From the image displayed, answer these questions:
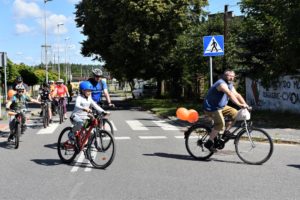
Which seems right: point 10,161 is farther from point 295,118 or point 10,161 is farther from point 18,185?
point 295,118

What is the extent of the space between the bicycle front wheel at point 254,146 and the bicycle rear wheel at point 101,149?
243 centimetres

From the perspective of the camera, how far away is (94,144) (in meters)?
8.90

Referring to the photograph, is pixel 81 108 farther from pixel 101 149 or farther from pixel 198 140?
pixel 198 140

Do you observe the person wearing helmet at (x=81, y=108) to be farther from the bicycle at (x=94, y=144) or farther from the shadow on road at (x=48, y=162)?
the shadow on road at (x=48, y=162)

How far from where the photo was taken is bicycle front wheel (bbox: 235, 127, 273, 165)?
886 cm

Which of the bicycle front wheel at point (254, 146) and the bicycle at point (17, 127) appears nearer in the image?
the bicycle front wheel at point (254, 146)

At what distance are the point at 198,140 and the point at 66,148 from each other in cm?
262

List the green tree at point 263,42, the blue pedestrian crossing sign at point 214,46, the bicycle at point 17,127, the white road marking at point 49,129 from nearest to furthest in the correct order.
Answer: the bicycle at point 17,127 → the blue pedestrian crossing sign at point 214,46 → the white road marking at point 49,129 → the green tree at point 263,42

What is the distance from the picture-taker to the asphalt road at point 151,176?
22.3 ft

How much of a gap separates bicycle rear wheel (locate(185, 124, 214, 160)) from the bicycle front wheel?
607mm

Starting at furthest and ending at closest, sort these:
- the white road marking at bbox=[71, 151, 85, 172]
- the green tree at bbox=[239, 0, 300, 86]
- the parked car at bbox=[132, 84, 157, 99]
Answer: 1. the parked car at bbox=[132, 84, 157, 99]
2. the green tree at bbox=[239, 0, 300, 86]
3. the white road marking at bbox=[71, 151, 85, 172]

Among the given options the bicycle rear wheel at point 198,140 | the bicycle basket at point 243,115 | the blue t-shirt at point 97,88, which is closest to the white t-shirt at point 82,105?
the blue t-shirt at point 97,88

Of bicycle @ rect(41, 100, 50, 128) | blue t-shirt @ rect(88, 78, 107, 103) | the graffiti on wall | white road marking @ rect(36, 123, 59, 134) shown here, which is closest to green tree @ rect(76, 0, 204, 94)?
the graffiti on wall

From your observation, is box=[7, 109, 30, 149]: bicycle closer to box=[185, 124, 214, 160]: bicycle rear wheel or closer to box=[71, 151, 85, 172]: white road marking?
box=[71, 151, 85, 172]: white road marking
